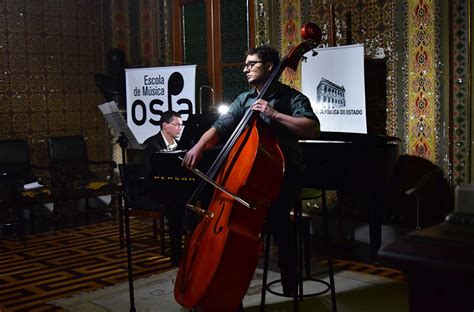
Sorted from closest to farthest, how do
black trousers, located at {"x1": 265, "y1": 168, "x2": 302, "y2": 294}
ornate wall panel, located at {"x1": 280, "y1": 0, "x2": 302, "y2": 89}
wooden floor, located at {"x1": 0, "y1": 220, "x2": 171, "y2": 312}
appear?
black trousers, located at {"x1": 265, "y1": 168, "x2": 302, "y2": 294} → wooden floor, located at {"x1": 0, "y1": 220, "x2": 171, "y2": 312} → ornate wall panel, located at {"x1": 280, "y1": 0, "x2": 302, "y2": 89}

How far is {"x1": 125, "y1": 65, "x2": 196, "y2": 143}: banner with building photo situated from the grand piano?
191cm

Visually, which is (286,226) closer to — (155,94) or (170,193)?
(170,193)

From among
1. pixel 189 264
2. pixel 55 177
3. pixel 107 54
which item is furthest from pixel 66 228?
pixel 189 264

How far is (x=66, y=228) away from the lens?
6.32m

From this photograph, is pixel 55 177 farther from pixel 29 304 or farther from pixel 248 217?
pixel 248 217

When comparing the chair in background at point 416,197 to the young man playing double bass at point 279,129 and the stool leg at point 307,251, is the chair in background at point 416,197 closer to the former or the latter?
the stool leg at point 307,251

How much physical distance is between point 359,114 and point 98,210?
10.6ft

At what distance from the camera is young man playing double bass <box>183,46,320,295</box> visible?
3213mm

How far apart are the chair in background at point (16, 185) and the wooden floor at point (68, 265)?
29 cm

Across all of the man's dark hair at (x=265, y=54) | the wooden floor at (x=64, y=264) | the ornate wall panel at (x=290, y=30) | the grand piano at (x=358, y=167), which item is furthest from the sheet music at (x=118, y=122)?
the ornate wall panel at (x=290, y=30)

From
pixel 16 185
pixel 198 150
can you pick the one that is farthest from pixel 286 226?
pixel 16 185

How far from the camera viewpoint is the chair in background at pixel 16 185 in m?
5.79

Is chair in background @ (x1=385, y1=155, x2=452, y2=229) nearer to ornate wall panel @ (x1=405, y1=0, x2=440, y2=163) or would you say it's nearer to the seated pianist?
ornate wall panel @ (x1=405, y1=0, x2=440, y2=163)

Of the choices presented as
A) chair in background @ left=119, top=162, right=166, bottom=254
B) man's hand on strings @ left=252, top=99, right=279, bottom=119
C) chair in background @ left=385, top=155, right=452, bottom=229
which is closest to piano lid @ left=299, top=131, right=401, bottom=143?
chair in background @ left=385, top=155, right=452, bottom=229
